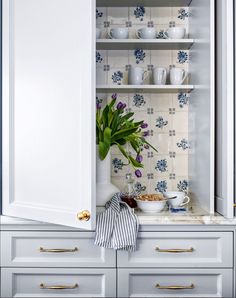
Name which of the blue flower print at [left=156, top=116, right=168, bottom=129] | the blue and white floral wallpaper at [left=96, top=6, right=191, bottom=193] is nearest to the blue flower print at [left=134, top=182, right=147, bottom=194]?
the blue and white floral wallpaper at [left=96, top=6, right=191, bottom=193]

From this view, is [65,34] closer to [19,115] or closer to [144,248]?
[19,115]

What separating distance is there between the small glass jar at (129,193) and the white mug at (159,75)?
56 centimetres

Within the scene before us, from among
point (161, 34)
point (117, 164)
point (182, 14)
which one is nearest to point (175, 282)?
point (117, 164)

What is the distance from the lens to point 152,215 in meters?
1.77

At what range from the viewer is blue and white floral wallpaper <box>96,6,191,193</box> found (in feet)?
7.51

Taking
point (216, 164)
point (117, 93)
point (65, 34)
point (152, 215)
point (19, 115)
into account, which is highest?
point (65, 34)

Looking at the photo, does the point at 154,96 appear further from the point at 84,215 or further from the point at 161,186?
the point at 84,215

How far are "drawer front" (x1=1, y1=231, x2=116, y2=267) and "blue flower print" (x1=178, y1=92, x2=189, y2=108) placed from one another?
1.01 m

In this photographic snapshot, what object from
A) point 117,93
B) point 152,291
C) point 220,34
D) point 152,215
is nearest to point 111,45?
point 117,93

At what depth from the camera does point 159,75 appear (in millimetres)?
2127

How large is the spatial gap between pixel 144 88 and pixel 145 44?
261mm

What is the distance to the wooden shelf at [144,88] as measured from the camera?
2.08 metres

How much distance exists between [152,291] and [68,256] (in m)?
0.42

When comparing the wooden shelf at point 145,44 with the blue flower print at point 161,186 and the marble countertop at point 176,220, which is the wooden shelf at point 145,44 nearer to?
the blue flower print at point 161,186
